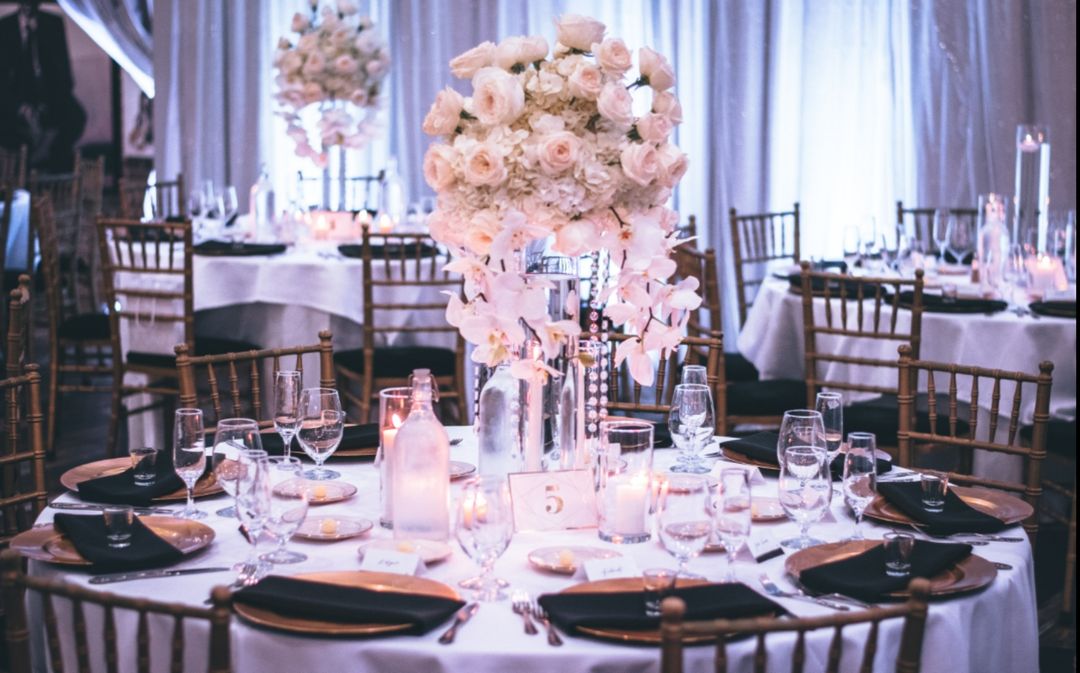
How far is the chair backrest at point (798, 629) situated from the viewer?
4.46 feet

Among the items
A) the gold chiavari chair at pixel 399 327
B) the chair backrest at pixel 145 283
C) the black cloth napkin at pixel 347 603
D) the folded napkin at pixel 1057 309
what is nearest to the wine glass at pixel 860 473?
the black cloth napkin at pixel 347 603

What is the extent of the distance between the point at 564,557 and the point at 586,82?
722 mm

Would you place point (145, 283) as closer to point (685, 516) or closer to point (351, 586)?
point (351, 586)

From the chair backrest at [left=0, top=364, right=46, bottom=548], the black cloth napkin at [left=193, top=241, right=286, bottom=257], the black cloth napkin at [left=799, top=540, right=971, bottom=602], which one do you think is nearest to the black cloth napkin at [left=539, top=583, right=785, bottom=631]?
the black cloth napkin at [left=799, top=540, right=971, bottom=602]

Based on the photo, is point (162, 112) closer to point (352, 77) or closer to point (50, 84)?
point (352, 77)

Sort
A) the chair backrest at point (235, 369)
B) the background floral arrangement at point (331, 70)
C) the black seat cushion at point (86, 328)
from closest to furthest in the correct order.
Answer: the chair backrest at point (235, 369), the black seat cushion at point (86, 328), the background floral arrangement at point (331, 70)

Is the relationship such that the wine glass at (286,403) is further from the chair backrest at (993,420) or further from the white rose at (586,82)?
the chair backrest at (993,420)

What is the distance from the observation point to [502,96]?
6.58 feet

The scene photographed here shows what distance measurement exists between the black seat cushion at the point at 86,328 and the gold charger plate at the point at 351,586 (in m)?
3.88

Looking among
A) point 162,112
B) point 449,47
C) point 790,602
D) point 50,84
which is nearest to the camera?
point 790,602

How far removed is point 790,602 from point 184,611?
2.67 feet

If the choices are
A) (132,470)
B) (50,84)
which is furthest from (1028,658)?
(50,84)

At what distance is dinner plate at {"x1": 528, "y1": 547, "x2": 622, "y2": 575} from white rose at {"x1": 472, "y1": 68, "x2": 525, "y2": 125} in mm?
661

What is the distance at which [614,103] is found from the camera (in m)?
2.01
